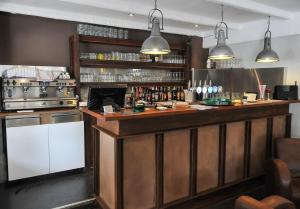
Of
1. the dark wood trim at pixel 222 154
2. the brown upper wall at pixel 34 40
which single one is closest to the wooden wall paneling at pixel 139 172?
the dark wood trim at pixel 222 154

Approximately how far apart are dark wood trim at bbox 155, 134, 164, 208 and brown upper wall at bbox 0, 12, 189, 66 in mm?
2783

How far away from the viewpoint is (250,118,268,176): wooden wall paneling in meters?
4.02

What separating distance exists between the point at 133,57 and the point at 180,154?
8.99ft

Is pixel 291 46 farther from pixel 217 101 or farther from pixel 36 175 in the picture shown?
pixel 36 175

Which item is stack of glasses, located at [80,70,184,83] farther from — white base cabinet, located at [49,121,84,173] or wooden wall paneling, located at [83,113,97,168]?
white base cabinet, located at [49,121,84,173]

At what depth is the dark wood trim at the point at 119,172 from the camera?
9.04ft

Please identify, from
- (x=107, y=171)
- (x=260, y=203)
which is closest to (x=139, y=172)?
(x=107, y=171)

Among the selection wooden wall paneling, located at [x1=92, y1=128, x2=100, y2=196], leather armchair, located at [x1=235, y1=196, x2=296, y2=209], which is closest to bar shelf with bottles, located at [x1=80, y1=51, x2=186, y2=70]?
wooden wall paneling, located at [x1=92, y1=128, x2=100, y2=196]

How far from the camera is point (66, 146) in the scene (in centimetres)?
438

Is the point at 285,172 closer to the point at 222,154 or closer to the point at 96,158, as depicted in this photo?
the point at 222,154

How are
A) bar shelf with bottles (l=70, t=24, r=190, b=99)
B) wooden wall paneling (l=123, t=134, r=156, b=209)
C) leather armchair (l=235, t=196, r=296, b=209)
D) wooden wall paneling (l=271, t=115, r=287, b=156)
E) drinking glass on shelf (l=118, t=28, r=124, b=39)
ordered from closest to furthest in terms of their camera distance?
leather armchair (l=235, t=196, r=296, b=209) < wooden wall paneling (l=123, t=134, r=156, b=209) < wooden wall paneling (l=271, t=115, r=287, b=156) < bar shelf with bottles (l=70, t=24, r=190, b=99) < drinking glass on shelf (l=118, t=28, r=124, b=39)

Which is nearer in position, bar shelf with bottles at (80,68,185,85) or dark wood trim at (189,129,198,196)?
dark wood trim at (189,129,198,196)

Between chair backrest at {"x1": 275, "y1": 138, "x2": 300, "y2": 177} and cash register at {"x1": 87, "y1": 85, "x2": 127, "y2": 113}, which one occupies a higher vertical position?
cash register at {"x1": 87, "y1": 85, "x2": 127, "y2": 113}

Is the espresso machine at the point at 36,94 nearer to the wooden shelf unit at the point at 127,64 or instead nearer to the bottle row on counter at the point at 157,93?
the wooden shelf unit at the point at 127,64
